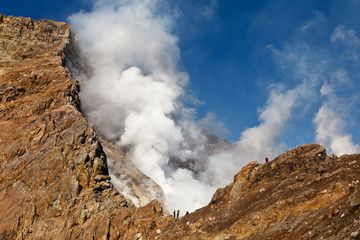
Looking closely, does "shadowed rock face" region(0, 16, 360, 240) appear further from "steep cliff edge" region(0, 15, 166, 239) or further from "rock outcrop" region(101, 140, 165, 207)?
"rock outcrop" region(101, 140, 165, 207)

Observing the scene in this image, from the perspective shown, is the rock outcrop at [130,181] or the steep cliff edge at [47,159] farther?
the rock outcrop at [130,181]

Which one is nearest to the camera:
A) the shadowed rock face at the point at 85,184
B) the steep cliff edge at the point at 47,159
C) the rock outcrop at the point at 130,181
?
the shadowed rock face at the point at 85,184

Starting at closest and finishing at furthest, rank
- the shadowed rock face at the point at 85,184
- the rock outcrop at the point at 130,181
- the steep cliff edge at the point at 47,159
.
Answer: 1. the shadowed rock face at the point at 85,184
2. the steep cliff edge at the point at 47,159
3. the rock outcrop at the point at 130,181

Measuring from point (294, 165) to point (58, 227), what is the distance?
36602mm

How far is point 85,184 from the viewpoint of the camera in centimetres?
7231

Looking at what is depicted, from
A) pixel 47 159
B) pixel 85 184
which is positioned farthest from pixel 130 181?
pixel 85 184

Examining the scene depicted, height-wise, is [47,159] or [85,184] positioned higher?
[47,159]

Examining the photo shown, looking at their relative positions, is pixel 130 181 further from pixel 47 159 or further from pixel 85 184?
pixel 85 184

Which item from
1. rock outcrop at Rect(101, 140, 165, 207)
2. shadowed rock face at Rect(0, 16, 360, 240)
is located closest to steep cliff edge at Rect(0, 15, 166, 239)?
shadowed rock face at Rect(0, 16, 360, 240)

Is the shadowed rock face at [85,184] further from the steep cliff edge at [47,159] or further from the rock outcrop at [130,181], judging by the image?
the rock outcrop at [130,181]

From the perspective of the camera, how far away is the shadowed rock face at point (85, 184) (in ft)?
128

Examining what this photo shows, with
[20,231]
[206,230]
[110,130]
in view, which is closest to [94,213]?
[20,231]

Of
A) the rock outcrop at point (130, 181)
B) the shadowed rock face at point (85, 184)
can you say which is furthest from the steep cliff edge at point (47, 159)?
the rock outcrop at point (130, 181)

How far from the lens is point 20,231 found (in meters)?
67.2
